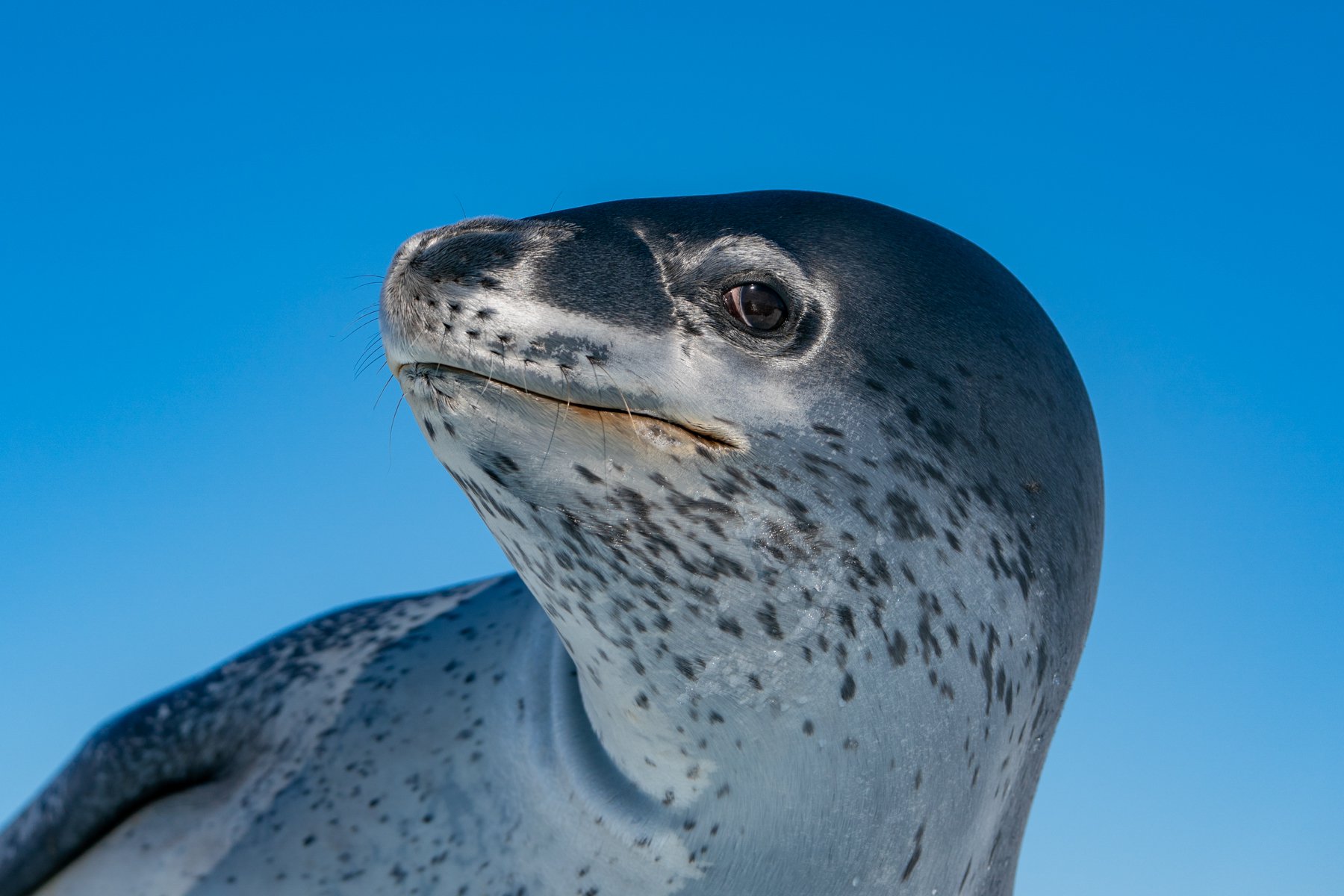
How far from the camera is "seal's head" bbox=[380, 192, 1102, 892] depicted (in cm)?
243

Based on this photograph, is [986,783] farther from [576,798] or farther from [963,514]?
[576,798]

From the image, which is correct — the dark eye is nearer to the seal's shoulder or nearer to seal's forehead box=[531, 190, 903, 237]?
seal's forehead box=[531, 190, 903, 237]

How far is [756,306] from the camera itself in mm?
2629

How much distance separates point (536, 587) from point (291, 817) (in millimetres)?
1342

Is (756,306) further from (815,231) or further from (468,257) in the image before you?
(468,257)

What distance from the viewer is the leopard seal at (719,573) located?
246 centimetres

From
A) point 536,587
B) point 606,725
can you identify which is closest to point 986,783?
point 606,725

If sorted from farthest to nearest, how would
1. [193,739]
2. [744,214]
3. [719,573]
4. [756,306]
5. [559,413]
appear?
[193,739] → [744,214] → [756,306] → [719,573] → [559,413]

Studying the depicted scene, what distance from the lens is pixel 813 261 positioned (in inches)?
110

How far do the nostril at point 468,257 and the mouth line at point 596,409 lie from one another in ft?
0.63

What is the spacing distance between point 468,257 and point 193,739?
7.56ft

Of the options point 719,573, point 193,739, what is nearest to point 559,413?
point 719,573

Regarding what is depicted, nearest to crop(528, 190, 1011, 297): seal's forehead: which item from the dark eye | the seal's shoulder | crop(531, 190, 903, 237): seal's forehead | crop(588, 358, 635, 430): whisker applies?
crop(531, 190, 903, 237): seal's forehead

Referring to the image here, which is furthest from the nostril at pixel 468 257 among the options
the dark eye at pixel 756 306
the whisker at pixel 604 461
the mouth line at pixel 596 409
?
the dark eye at pixel 756 306
